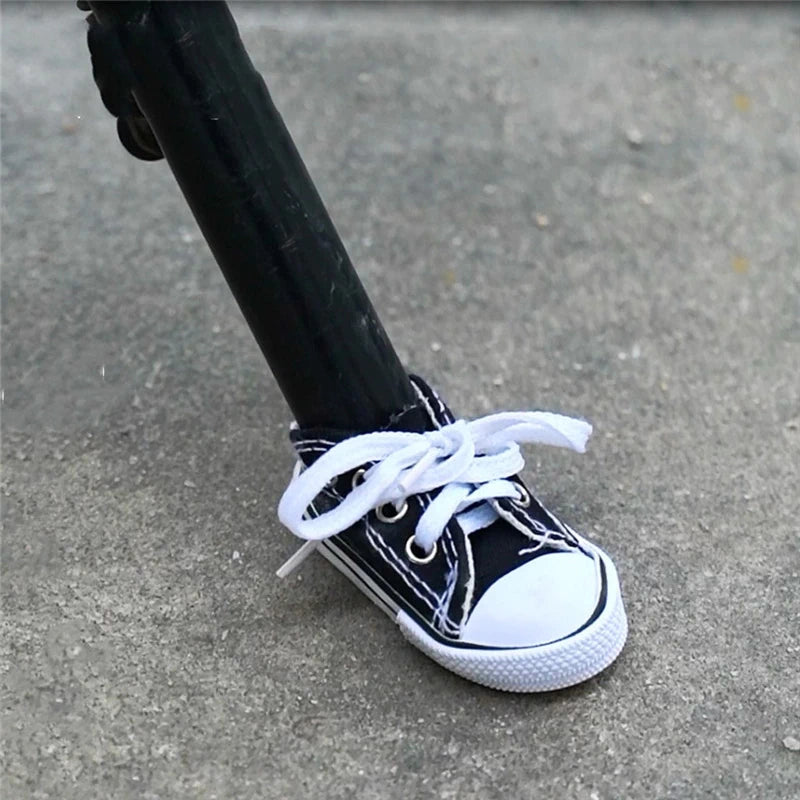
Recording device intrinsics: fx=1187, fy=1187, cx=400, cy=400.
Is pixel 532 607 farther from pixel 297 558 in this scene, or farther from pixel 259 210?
pixel 259 210

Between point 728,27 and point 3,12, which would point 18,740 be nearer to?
point 3,12

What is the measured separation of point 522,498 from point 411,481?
0.33 ft

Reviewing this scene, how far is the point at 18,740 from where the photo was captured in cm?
88

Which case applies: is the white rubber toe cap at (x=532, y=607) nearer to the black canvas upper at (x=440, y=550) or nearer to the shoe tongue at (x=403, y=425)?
the black canvas upper at (x=440, y=550)

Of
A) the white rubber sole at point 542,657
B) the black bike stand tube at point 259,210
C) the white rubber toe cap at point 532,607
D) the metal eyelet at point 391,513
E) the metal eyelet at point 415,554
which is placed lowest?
the white rubber sole at point 542,657

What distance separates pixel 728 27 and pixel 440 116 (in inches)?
21.4

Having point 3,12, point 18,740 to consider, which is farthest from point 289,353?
point 3,12

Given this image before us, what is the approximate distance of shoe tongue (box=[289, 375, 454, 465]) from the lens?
37.1 inches

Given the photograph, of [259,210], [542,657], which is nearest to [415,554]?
[542,657]

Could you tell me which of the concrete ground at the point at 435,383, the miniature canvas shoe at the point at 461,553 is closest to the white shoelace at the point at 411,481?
the miniature canvas shoe at the point at 461,553

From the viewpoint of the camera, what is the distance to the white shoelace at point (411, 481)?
0.90m

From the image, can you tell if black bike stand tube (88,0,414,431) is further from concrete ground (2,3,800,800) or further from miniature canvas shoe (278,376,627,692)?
concrete ground (2,3,800,800)

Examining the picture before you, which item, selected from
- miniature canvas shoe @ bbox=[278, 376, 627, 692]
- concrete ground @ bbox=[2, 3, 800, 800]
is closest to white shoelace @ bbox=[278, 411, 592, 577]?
miniature canvas shoe @ bbox=[278, 376, 627, 692]

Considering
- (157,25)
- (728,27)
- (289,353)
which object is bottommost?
(728,27)
